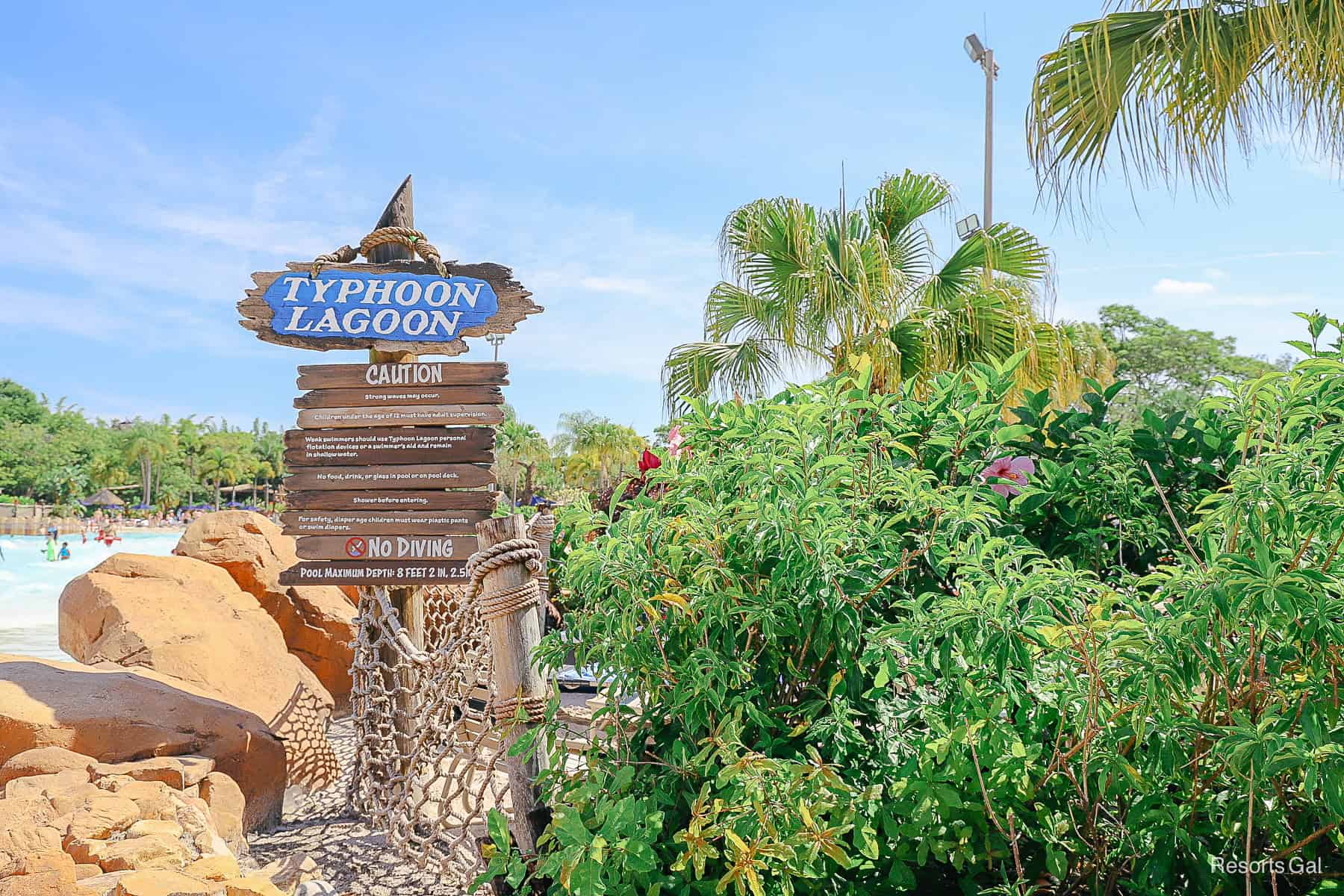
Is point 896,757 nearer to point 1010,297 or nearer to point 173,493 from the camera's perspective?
point 1010,297

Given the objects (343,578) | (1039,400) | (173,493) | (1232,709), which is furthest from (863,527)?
(173,493)

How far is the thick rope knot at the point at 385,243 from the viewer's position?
5.14 meters

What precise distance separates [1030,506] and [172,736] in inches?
171

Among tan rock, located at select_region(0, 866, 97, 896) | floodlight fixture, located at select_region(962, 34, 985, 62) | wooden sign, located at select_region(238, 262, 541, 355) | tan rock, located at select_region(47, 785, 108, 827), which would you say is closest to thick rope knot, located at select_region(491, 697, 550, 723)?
tan rock, located at select_region(0, 866, 97, 896)

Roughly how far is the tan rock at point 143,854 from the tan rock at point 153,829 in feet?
0.19

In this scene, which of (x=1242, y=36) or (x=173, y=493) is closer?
(x=1242, y=36)

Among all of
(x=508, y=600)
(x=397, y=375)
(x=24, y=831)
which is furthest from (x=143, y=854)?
(x=397, y=375)

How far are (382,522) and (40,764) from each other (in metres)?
1.86

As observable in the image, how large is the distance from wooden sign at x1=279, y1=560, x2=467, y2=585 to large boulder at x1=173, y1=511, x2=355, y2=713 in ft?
10.1

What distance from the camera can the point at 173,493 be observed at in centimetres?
6400

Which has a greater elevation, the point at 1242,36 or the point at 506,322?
the point at 1242,36

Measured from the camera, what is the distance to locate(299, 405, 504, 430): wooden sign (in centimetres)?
496

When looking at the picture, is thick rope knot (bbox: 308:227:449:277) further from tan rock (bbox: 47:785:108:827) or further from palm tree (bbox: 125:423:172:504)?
palm tree (bbox: 125:423:172:504)

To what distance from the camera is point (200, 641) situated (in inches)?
242
